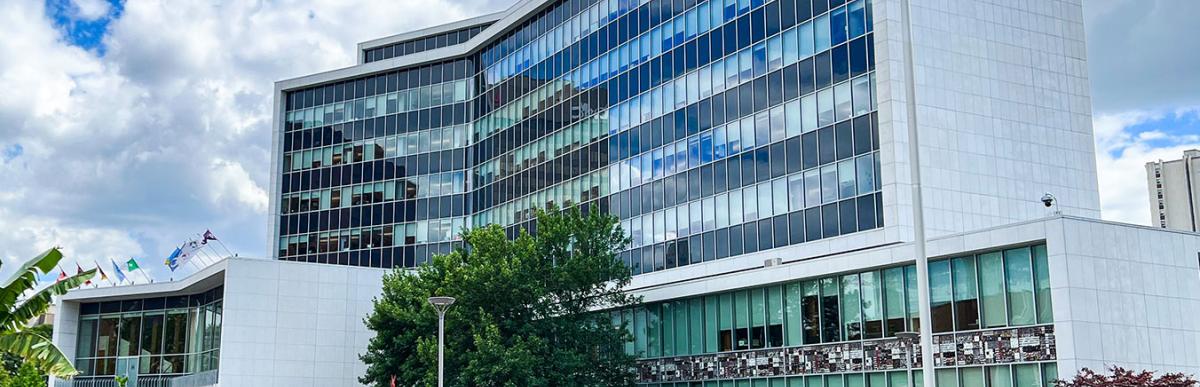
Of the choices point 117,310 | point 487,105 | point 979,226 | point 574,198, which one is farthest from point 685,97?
point 117,310

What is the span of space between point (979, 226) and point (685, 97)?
55.0ft

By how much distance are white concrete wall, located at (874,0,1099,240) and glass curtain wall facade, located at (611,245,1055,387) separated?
479 cm

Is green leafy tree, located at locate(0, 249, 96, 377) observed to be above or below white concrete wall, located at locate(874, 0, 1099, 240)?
below

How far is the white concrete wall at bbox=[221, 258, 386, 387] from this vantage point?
57.2 metres

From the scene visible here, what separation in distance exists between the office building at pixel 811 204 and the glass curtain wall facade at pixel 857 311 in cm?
9

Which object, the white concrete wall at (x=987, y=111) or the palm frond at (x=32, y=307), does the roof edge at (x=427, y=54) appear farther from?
the palm frond at (x=32, y=307)

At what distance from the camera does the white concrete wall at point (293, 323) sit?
57219 mm

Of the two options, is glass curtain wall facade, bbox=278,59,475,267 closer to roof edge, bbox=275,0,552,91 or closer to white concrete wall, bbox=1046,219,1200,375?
roof edge, bbox=275,0,552,91

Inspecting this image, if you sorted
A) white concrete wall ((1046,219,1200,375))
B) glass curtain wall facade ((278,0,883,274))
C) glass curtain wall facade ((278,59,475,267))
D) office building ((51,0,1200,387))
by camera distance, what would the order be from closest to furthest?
white concrete wall ((1046,219,1200,375)), office building ((51,0,1200,387)), glass curtain wall facade ((278,0,883,274)), glass curtain wall facade ((278,59,475,267))

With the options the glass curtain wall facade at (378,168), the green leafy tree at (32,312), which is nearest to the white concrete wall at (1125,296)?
the green leafy tree at (32,312)

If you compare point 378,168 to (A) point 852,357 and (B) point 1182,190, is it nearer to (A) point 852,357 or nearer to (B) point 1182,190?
(A) point 852,357

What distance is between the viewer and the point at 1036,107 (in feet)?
170

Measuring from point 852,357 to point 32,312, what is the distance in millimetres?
27110

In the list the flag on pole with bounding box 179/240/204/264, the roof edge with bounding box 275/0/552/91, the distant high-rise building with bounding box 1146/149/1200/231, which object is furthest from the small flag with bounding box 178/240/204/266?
the distant high-rise building with bounding box 1146/149/1200/231
